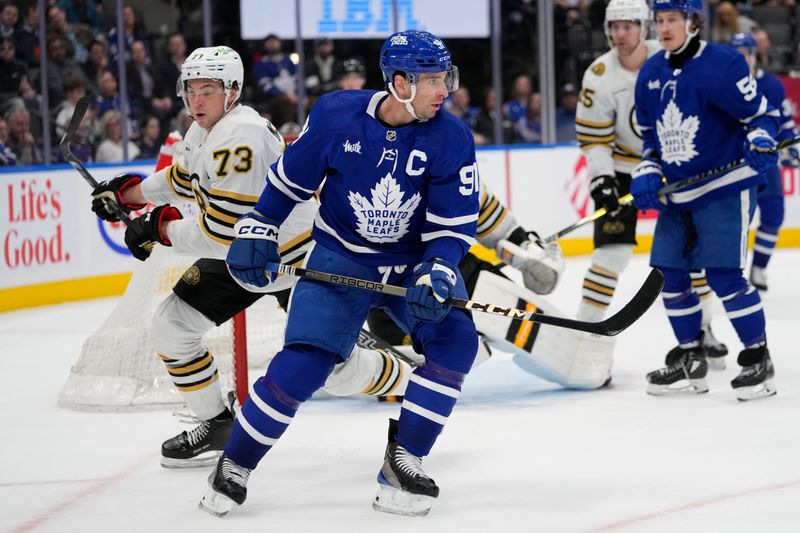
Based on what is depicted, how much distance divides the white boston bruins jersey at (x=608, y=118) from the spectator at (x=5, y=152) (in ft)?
10.8

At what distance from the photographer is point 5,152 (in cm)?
638

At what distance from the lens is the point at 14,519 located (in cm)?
263

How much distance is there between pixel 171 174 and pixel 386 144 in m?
0.81

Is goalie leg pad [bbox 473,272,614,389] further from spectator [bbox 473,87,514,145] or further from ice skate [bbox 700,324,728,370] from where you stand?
spectator [bbox 473,87,514,145]

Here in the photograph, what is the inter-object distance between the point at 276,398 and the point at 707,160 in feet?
5.53

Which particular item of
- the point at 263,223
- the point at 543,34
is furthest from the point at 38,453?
the point at 543,34

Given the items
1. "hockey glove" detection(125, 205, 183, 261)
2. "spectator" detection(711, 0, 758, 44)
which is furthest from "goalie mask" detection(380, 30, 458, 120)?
"spectator" detection(711, 0, 758, 44)

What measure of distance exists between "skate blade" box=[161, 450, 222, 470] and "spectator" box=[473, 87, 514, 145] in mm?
5488

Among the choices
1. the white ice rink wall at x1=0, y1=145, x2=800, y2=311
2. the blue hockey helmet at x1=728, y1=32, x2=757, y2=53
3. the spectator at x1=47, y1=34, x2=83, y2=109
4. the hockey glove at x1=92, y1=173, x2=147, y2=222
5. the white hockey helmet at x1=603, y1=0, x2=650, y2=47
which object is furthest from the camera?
the spectator at x1=47, y1=34, x2=83, y2=109

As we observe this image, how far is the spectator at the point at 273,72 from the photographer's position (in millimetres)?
7684

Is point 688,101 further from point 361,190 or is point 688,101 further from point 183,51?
point 183,51

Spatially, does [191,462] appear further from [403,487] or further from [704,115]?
[704,115]

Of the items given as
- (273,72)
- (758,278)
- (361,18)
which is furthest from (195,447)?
(361,18)

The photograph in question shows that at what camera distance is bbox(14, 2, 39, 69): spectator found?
262 inches
